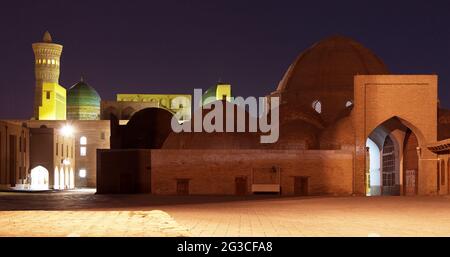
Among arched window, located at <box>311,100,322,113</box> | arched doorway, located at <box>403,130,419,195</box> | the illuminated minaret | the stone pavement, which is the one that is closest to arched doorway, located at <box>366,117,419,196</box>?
arched doorway, located at <box>403,130,419,195</box>

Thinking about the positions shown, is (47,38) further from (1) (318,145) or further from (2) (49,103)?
(1) (318,145)

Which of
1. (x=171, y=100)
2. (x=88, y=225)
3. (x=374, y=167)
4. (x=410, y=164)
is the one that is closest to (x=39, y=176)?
(x=171, y=100)

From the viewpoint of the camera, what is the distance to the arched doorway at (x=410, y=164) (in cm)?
3581

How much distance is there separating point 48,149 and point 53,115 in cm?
1219

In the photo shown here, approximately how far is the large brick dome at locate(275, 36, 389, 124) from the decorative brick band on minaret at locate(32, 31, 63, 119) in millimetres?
34542

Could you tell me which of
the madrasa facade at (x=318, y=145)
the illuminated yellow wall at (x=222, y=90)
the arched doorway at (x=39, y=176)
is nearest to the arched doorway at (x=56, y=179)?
the arched doorway at (x=39, y=176)

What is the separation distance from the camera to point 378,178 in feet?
129

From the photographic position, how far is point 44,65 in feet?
224

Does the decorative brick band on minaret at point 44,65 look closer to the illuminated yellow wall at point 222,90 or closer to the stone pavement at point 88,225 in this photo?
the illuminated yellow wall at point 222,90

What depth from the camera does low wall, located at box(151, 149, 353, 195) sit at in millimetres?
32844

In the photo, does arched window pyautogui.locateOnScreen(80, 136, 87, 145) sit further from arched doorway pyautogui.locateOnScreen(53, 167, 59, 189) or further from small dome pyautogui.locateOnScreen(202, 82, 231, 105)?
small dome pyautogui.locateOnScreen(202, 82, 231, 105)

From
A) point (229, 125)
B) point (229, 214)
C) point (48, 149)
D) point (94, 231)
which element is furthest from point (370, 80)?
point (48, 149)

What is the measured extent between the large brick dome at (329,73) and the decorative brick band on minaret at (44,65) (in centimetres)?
3454

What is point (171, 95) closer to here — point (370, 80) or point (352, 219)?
point (370, 80)
